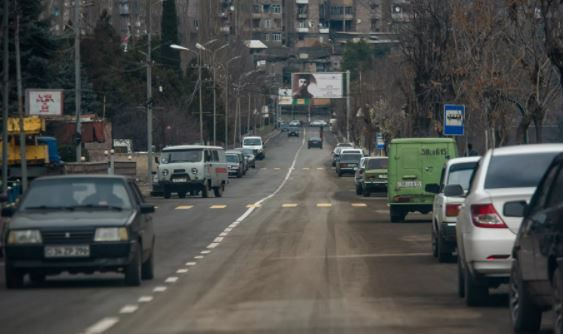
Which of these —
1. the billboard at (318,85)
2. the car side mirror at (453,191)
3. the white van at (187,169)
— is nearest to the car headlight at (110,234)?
the car side mirror at (453,191)

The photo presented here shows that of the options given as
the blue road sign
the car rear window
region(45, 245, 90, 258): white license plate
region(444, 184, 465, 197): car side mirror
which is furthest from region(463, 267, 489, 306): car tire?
the blue road sign

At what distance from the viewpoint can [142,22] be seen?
164 metres

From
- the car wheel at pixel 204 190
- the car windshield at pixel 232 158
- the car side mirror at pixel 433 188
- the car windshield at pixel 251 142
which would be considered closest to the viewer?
the car side mirror at pixel 433 188

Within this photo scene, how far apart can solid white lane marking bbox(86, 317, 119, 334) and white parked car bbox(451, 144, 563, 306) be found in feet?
13.1

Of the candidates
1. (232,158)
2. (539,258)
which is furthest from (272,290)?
(232,158)

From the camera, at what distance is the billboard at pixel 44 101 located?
5444 cm

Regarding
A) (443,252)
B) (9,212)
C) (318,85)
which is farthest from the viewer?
(318,85)

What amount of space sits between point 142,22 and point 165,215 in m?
123

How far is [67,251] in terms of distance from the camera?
1811 cm

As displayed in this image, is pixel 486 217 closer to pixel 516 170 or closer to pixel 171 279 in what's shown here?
pixel 516 170

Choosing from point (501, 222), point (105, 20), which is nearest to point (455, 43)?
point (501, 222)

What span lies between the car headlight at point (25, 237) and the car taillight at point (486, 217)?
5711mm

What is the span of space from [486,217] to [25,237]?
6.02 metres

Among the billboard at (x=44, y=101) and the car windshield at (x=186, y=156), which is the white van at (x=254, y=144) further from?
the billboard at (x=44, y=101)
